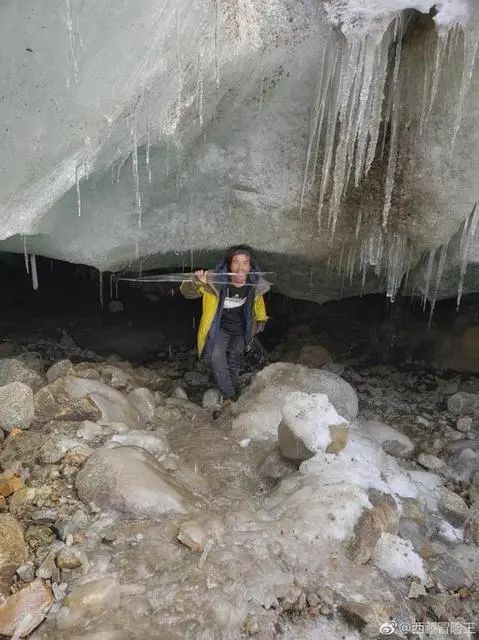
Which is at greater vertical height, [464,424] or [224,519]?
[224,519]

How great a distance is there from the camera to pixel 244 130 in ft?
15.7

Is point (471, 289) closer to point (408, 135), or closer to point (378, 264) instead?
point (378, 264)

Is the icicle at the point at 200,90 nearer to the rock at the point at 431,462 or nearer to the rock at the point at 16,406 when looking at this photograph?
the rock at the point at 16,406

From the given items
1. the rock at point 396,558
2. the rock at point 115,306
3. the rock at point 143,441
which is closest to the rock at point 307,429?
the rock at point 396,558

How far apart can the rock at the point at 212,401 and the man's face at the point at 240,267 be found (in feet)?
4.18

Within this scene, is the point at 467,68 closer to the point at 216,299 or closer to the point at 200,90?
the point at 200,90

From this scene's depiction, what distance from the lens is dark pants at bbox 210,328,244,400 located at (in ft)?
18.4

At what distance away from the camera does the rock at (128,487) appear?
3.21m

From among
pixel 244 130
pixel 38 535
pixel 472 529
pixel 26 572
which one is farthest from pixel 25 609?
pixel 244 130

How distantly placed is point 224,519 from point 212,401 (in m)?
2.34

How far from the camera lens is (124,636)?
243cm

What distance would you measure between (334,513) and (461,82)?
3.42m

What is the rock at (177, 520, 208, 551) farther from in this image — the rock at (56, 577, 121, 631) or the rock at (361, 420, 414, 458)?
the rock at (361, 420, 414, 458)

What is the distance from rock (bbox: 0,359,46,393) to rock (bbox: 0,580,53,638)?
2169mm
